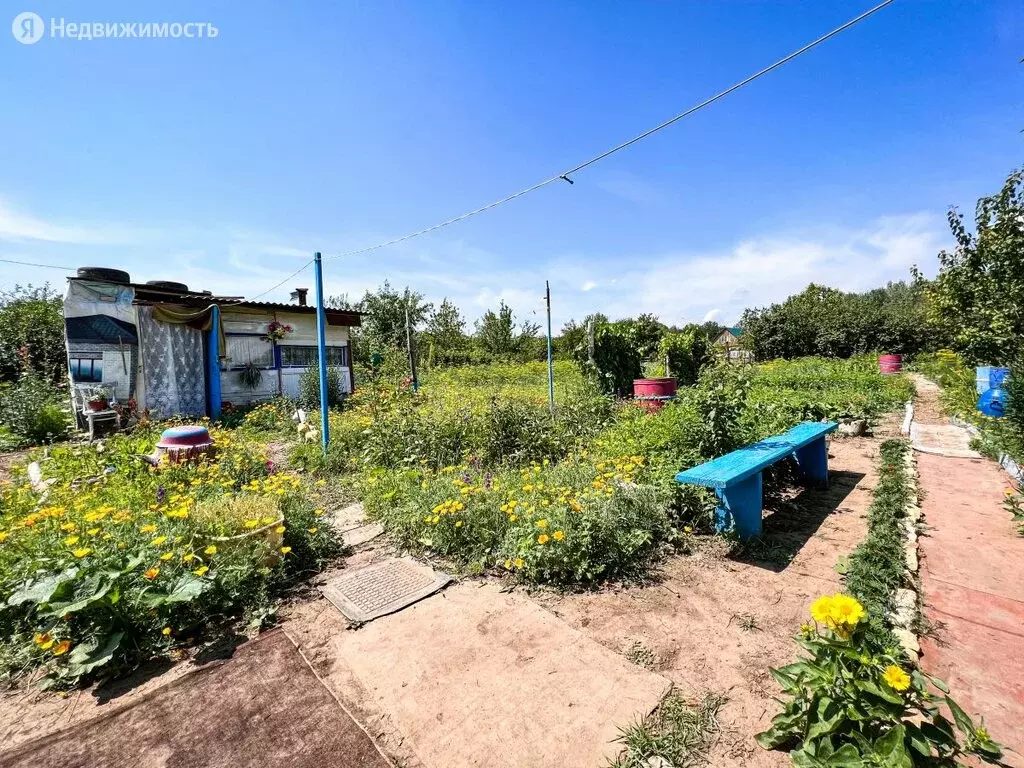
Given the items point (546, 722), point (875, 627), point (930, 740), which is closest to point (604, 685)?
point (546, 722)

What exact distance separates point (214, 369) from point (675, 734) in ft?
37.8

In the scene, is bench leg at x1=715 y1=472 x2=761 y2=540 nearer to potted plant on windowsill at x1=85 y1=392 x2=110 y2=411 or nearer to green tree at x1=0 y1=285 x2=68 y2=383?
potted plant on windowsill at x1=85 y1=392 x2=110 y2=411

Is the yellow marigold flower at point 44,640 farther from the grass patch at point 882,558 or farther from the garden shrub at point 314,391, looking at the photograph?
the garden shrub at point 314,391

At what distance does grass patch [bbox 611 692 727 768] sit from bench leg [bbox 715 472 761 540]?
1755 millimetres

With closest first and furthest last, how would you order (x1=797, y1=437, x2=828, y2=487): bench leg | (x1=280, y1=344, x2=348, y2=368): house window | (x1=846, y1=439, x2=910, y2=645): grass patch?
(x1=846, y1=439, x2=910, y2=645): grass patch
(x1=797, y1=437, x2=828, y2=487): bench leg
(x1=280, y1=344, x2=348, y2=368): house window

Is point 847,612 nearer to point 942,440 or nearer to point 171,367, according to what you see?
point 942,440

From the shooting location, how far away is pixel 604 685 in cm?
208

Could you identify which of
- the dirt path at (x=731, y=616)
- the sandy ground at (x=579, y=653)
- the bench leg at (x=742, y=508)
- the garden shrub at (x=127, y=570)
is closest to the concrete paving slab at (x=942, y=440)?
the dirt path at (x=731, y=616)

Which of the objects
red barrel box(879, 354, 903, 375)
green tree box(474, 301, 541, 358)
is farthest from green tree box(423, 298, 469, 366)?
red barrel box(879, 354, 903, 375)

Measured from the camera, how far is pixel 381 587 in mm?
3096

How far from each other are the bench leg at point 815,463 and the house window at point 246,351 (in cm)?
1146

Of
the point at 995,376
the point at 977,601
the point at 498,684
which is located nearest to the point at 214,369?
the point at 498,684

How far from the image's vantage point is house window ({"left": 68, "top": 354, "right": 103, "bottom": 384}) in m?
9.01

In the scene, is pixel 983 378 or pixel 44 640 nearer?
pixel 44 640
